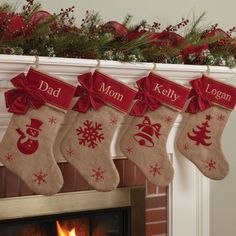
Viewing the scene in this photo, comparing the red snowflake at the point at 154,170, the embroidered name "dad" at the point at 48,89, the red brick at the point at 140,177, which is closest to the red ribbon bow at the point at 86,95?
the embroidered name "dad" at the point at 48,89

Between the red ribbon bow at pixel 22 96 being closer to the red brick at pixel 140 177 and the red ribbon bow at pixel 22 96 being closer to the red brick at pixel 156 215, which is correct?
the red brick at pixel 140 177

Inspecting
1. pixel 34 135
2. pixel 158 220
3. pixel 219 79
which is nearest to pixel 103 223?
pixel 158 220

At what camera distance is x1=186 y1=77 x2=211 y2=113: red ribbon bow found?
217cm

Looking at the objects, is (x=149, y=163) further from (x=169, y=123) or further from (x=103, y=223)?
(x=103, y=223)

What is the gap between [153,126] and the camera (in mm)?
2059

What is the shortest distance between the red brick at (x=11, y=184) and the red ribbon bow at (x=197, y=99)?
0.79 meters

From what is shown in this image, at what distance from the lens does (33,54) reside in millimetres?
1777

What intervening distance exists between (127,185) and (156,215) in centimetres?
22

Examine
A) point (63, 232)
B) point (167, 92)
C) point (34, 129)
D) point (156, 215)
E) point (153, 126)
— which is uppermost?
point (167, 92)

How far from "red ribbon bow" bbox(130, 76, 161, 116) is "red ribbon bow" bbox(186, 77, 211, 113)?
0.21 metres

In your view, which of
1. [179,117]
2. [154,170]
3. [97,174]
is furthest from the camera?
[179,117]

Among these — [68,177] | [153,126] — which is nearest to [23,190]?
[68,177]

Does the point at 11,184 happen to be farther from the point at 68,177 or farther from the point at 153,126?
the point at 153,126

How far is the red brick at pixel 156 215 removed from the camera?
89.0 inches
